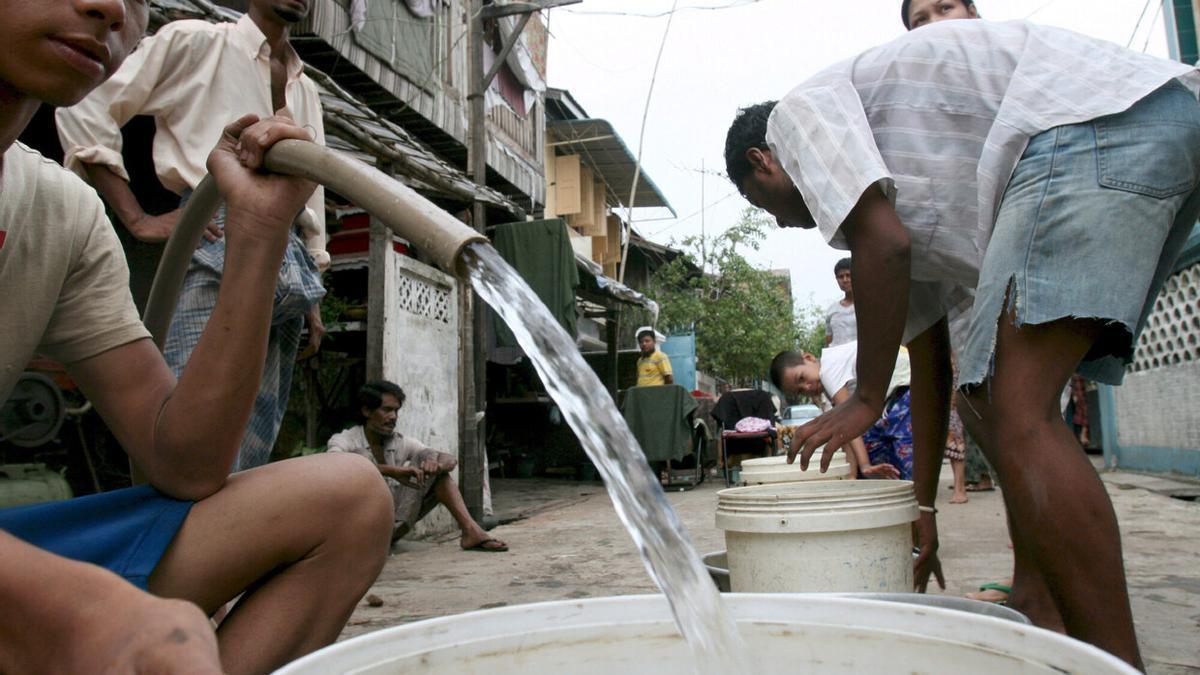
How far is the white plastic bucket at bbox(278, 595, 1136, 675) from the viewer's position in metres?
0.87

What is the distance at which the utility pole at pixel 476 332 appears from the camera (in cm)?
580

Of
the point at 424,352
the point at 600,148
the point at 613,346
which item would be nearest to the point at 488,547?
the point at 424,352

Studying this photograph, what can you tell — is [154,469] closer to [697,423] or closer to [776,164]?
[776,164]

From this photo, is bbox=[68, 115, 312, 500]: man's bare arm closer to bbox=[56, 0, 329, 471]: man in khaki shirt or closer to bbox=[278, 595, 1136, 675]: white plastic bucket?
bbox=[278, 595, 1136, 675]: white plastic bucket

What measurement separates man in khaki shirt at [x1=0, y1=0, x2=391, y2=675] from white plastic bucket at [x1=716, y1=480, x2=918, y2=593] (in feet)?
2.72

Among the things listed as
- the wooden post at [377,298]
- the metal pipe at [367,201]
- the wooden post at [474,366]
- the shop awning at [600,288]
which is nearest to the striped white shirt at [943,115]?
the metal pipe at [367,201]

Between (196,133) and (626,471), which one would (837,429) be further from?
(196,133)

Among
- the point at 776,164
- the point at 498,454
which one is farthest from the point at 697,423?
the point at 776,164

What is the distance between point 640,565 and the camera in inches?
141

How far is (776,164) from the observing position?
1.88 m

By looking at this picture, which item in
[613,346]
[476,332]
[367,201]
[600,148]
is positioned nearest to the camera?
[367,201]

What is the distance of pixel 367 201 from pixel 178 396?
1.51 ft

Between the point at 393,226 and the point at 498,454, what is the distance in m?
9.68

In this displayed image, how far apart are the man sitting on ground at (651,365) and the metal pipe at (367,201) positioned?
8.00m
